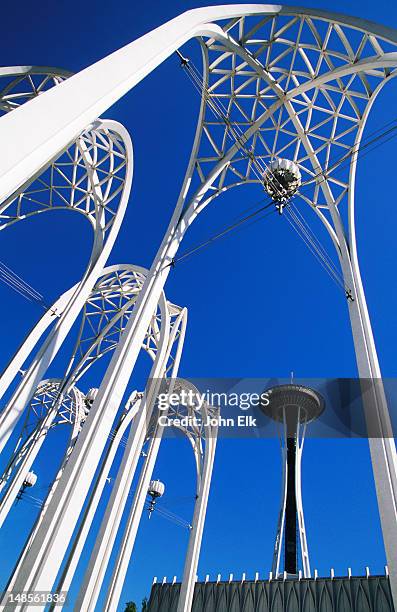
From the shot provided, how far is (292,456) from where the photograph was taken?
54500mm

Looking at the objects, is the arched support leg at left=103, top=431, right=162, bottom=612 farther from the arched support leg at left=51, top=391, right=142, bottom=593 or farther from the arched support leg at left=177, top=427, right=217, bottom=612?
the arched support leg at left=177, top=427, right=217, bottom=612

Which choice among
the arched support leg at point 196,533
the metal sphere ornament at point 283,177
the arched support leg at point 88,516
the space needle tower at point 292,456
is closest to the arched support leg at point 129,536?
the arched support leg at point 88,516

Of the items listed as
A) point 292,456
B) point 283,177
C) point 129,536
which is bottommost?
point 129,536

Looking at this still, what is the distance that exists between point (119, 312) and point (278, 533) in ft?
101

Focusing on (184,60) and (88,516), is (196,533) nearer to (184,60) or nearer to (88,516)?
(88,516)

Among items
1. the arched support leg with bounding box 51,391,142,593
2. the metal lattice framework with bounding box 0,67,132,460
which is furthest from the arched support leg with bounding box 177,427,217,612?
the metal lattice framework with bounding box 0,67,132,460

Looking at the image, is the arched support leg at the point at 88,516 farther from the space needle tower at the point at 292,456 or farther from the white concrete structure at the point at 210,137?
the space needle tower at the point at 292,456

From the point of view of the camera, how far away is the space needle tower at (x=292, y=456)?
144 ft

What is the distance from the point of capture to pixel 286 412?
2108 inches

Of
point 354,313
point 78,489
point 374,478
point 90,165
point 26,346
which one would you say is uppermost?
point 90,165

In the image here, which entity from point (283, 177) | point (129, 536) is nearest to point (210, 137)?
point (283, 177)

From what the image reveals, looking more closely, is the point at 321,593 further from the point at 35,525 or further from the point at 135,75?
the point at 135,75

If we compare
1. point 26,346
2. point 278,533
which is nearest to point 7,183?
point 26,346

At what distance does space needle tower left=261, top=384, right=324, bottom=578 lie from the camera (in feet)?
144
